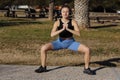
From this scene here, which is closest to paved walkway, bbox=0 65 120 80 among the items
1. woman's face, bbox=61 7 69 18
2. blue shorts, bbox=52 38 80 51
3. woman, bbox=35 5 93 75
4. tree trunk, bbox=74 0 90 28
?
woman, bbox=35 5 93 75

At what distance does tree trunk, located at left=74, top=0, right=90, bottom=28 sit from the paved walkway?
11914 mm

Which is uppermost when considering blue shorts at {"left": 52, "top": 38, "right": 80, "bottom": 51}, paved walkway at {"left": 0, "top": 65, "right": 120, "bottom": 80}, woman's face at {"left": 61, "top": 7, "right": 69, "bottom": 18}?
woman's face at {"left": 61, "top": 7, "right": 69, "bottom": 18}

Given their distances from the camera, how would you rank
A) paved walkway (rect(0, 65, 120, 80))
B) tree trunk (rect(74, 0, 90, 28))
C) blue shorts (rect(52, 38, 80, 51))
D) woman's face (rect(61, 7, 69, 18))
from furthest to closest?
tree trunk (rect(74, 0, 90, 28)) < blue shorts (rect(52, 38, 80, 51)) < woman's face (rect(61, 7, 69, 18)) < paved walkway (rect(0, 65, 120, 80))

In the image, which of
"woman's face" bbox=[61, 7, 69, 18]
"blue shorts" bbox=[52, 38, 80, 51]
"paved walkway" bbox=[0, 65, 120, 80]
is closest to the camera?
"paved walkway" bbox=[0, 65, 120, 80]

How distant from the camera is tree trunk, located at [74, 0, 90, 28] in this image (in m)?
20.2

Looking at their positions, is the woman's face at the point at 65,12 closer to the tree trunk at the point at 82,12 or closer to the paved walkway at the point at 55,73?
the paved walkway at the point at 55,73

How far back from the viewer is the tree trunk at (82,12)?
20.2 metres

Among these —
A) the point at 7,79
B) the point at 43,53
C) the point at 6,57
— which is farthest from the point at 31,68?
the point at 6,57

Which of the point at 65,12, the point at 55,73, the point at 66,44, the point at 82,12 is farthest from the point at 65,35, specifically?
the point at 82,12

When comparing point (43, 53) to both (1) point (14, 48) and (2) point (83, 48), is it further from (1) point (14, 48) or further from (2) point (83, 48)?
(1) point (14, 48)

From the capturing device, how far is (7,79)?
7141mm

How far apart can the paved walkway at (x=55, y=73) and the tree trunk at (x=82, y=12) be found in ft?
39.1

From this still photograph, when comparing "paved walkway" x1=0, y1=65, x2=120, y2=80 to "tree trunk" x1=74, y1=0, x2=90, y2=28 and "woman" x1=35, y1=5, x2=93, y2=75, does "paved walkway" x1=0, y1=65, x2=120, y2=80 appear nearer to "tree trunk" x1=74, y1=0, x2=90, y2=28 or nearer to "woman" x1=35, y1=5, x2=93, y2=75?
"woman" x1=35, y1=5, x2=93, y2=75

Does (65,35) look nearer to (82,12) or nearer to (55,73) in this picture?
(55,73)
